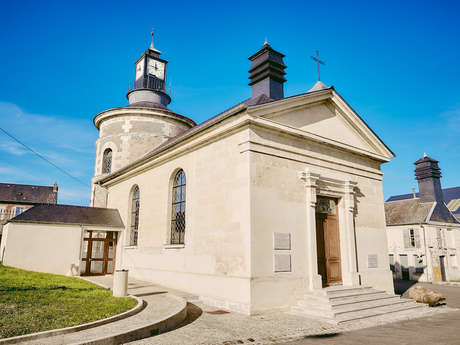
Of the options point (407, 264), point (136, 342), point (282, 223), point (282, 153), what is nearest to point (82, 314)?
point (136, 342)

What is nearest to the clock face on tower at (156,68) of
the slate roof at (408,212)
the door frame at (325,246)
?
the door frame at (325,246)

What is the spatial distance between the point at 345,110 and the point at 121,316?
30.9 feet

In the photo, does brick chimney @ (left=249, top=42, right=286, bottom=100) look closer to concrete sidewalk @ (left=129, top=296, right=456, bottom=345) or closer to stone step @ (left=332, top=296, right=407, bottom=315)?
stone step @ (left=332, top=296, right=407, bottom=315)

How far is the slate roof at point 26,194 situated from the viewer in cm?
3828

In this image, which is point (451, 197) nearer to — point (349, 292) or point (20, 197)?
point (349, 292)

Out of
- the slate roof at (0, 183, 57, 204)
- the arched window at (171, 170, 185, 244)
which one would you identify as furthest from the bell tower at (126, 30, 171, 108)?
the slate roof at (0, 183, 57, 204)

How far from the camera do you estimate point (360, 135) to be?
476 inches

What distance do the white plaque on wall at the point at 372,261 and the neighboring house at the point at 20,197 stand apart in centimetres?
3881

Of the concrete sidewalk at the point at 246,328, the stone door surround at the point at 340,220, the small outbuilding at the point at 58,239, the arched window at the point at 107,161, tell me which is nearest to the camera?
the concrete sidewalk at the point at 246,328

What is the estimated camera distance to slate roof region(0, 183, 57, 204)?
38281 mm

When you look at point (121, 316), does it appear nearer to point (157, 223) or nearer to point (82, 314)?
point (82, 314)

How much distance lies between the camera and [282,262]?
27.9 ft

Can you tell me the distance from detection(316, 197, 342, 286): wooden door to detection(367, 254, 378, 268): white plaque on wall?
1.36 m

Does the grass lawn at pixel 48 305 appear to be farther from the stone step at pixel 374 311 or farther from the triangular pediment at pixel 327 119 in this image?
the triangular pediment at pixel 327 119
